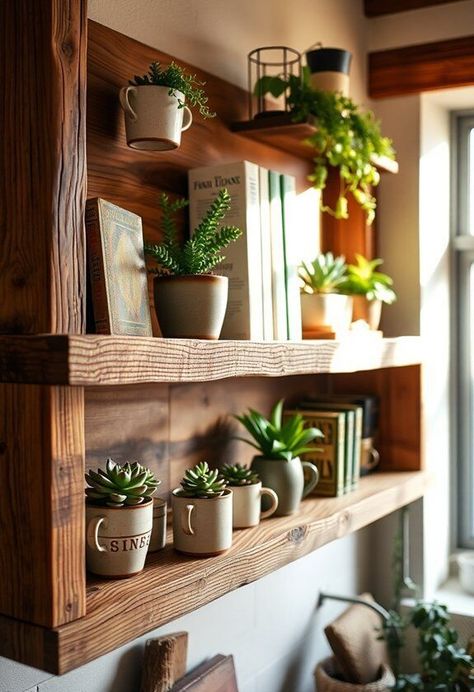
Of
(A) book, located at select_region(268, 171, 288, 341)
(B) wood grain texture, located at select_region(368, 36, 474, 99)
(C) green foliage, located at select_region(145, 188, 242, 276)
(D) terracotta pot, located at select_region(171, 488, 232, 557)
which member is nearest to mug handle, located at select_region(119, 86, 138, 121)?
(C) green foliage, located at select_region(145, 188, 242, 276)

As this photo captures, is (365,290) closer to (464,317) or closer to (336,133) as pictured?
(336,133)

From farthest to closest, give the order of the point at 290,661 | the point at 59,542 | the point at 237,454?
the point at 290,661 → the point at 237,454 → the point at 59,542

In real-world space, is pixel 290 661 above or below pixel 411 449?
below

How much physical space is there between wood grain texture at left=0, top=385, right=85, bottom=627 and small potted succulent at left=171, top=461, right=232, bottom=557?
0.84 ft

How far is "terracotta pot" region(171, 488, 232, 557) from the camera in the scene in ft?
4.23

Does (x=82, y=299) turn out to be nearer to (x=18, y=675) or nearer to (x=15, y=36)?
(x=15, y=36)

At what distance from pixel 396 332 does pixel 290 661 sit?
0.85 meters

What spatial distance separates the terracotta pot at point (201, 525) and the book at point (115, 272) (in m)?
0.27

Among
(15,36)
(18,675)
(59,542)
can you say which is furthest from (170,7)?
(18,675)

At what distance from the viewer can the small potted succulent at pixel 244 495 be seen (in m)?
1.45

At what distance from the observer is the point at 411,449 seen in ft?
7.13

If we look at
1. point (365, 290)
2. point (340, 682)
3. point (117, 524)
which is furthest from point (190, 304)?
point (340, 682)

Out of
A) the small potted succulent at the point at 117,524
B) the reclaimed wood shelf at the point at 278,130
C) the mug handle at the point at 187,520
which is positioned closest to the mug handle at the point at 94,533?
the small potted succulent at the point at 117,524

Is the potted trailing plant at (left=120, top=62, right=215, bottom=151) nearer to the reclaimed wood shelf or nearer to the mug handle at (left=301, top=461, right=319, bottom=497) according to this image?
the reclaimed wood shelf
